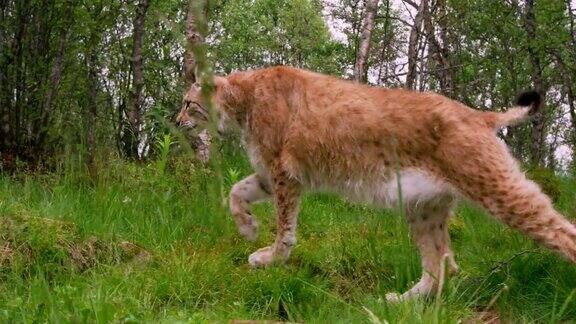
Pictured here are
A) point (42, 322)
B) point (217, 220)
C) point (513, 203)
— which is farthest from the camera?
point (513, 203)

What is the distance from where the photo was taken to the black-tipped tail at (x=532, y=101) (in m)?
4.88

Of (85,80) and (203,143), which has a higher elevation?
(85,80)

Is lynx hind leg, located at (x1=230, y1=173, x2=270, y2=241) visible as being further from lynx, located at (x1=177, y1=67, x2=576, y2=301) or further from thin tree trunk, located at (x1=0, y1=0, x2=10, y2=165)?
thin tree trunk, located at (x1=0, y1=0, x2=10, y2=165)

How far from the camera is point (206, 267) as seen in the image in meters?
4.52

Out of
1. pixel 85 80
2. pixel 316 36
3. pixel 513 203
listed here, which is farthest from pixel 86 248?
pixel 316 36

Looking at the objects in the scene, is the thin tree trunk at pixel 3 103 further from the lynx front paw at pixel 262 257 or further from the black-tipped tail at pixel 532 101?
the black-tipped tail at pixel 532 101

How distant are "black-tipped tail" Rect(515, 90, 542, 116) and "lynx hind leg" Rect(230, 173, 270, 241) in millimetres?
2199

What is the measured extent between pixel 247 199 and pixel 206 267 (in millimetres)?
1188

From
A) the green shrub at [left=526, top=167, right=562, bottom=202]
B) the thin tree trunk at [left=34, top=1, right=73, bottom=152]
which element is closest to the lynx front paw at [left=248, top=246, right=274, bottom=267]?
the thin tree trunk at [left=34, top=1, right=73, bottom=152]

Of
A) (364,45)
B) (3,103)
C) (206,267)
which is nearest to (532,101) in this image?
(206,267)

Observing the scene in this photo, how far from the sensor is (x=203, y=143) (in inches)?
368

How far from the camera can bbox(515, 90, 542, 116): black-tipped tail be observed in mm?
4879

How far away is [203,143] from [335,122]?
4564mm

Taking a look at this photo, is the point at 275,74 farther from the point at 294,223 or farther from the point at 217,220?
the point at 217,220
